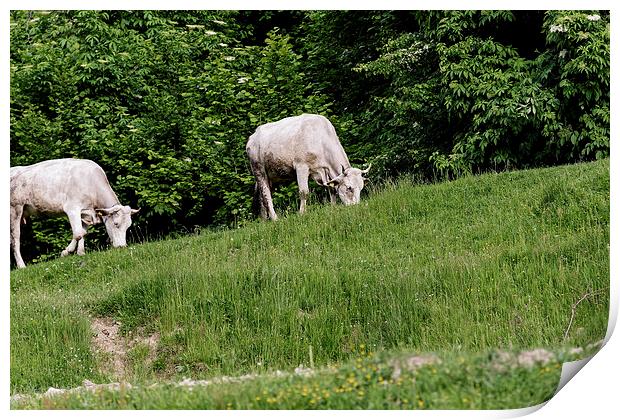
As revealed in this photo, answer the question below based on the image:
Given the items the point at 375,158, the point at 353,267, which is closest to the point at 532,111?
the point at 375,158

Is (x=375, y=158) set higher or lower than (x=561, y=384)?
higher

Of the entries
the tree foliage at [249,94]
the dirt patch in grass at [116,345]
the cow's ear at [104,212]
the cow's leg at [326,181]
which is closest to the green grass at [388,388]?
the dirt patch in grass at [116,345]

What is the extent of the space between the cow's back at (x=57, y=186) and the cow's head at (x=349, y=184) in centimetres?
446

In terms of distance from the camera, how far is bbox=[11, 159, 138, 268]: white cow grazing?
1794 cm

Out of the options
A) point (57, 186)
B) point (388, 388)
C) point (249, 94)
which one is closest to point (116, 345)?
point (388, 388)

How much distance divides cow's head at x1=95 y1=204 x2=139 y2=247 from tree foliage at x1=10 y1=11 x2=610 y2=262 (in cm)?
216

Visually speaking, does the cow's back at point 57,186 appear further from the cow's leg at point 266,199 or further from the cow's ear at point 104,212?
the cow's leg at point 266,199

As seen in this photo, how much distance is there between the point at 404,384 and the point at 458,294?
4049 mm

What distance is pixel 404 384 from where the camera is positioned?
8633 mm

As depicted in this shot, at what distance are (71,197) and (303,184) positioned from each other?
4.28 metres

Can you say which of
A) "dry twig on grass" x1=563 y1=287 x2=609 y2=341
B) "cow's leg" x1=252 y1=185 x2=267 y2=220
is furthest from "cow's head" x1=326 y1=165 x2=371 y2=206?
"dry twig on grass" x1=563 y1=287 x2=609 y2=341

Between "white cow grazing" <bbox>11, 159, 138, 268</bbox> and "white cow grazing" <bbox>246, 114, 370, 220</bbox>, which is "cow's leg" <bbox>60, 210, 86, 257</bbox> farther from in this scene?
"white cow grazing" <bbox>246, 114, 370, 220</bbox>
